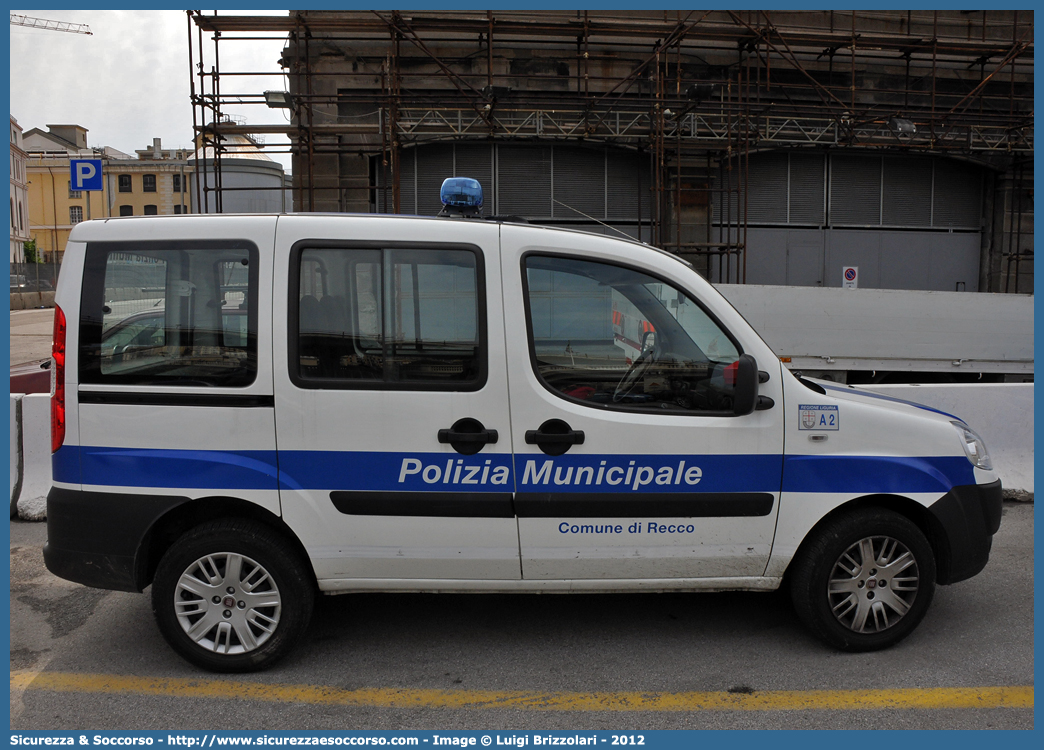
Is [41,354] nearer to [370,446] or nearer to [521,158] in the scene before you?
[521,158]

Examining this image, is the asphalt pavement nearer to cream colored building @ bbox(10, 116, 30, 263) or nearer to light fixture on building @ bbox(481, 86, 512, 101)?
light fixture on building @ bbox(481, 86, 512, 101)

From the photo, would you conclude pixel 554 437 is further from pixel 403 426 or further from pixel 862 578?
pixel 862 578

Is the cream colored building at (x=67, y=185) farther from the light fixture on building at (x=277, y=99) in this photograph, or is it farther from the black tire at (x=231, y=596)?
the black tire at (x=231, y=596)

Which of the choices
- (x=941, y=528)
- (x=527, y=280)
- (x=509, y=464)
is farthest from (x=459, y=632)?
(x=941, y=528)

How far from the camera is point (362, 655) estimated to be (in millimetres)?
3834

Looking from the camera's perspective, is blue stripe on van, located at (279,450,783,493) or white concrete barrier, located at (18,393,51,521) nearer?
blue stripe on van, located at (279,450,783,493)

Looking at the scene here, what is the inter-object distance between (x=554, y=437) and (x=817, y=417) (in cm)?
122

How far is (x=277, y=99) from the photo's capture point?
47.9ft

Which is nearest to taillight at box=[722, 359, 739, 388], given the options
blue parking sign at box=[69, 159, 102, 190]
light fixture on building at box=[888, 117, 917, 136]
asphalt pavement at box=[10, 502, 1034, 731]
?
asphalt pavement at box=[10, 502, 1034, 731]

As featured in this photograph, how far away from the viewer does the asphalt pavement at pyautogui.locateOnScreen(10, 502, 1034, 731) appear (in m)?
3.29

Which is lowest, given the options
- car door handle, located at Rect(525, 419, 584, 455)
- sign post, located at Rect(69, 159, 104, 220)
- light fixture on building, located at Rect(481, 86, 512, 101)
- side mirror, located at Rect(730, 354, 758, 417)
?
car door handle, located at Rect(525, 419, 584, 455)

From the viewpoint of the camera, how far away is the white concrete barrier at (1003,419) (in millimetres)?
6602

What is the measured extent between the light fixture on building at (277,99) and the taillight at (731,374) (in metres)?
13.1

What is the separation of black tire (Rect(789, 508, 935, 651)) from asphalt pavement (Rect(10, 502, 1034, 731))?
13 centimetres
